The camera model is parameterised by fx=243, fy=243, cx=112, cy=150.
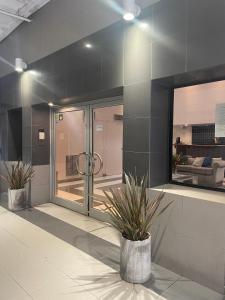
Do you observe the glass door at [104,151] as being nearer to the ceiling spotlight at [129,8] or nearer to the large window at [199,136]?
the large window at [199,136]

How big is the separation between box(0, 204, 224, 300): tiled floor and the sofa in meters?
0.99

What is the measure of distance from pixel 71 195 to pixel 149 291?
8.79 ft

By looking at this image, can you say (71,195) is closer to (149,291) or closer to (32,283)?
(32,283)

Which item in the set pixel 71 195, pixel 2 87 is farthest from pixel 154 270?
pixel 2 87

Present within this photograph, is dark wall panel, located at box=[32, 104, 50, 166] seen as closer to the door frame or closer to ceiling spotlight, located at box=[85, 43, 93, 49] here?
the door frame

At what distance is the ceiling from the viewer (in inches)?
159

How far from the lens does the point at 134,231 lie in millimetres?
2264

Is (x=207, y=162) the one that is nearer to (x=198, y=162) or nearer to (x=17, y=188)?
(x=198, y=162)

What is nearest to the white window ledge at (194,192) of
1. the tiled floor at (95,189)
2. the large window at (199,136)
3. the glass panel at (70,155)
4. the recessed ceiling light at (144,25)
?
the large window at (199,136)

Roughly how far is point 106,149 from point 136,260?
6.48 feet

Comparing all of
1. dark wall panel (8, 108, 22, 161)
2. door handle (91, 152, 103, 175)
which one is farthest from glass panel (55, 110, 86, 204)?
dark wall panel (8, 108, 22, 161)

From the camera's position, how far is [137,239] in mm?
2279

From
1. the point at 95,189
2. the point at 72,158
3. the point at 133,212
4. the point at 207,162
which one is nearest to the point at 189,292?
the point at 133,212

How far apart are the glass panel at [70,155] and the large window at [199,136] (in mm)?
1860
